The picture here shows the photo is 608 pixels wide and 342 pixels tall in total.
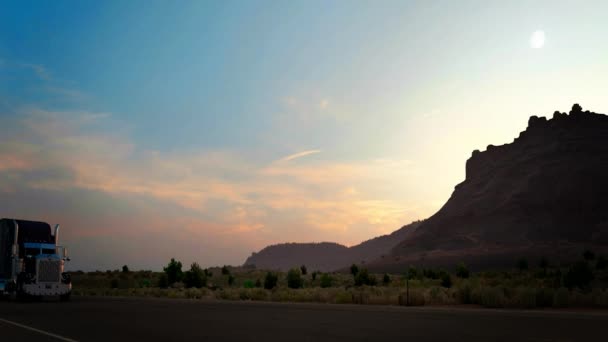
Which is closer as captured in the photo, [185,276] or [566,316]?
[566,316]

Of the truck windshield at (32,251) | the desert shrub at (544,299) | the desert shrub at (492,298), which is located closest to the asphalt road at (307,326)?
the desert shrub at (492,298)

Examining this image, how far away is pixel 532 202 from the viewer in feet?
469

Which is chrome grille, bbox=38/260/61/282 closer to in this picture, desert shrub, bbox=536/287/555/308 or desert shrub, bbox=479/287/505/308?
desert shrub, bbox=479/287/505/308

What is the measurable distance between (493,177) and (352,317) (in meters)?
150

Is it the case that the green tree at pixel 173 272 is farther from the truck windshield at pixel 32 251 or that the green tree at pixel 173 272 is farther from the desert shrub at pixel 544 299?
the desert shrub at pixel 544 299

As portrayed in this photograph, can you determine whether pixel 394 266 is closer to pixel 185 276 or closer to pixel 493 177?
pixel 493 177

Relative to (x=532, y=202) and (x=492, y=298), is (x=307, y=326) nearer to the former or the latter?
(x=492, y=298)

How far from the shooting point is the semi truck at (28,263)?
34.2 metres

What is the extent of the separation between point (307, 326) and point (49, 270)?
22244 mm

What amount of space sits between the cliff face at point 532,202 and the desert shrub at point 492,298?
94398 millimetres

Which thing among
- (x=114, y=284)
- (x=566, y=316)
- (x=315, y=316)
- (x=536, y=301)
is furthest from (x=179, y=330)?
(x=114, y=284)

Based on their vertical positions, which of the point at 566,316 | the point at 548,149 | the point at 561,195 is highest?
the point at 548,149

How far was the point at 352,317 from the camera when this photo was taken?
72.2 ft

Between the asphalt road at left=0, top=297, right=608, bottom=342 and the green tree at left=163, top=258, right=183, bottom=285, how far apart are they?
4263 centimetres
